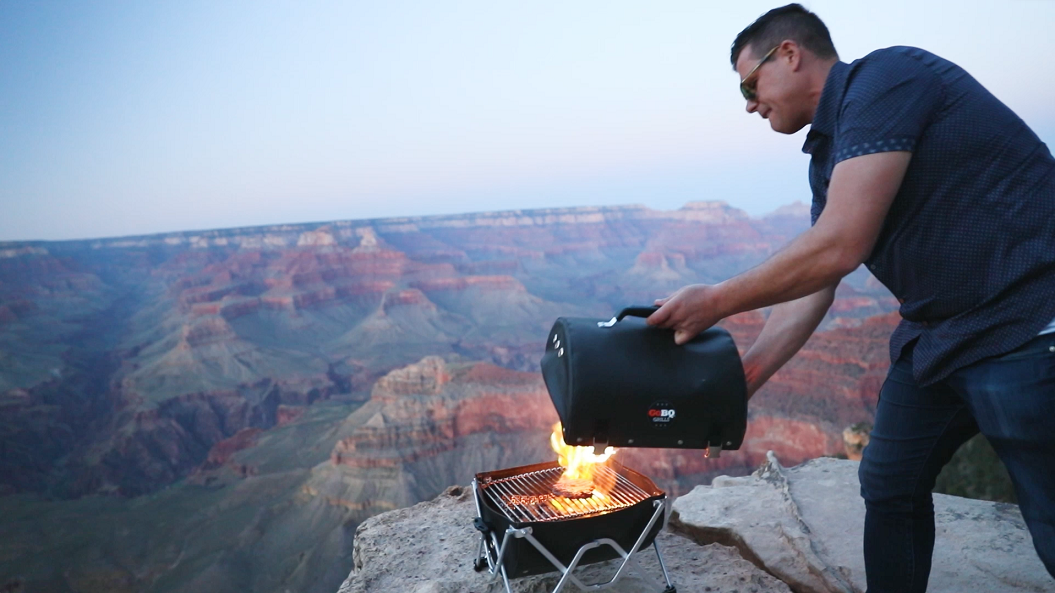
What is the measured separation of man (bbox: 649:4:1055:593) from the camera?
59.2 inches

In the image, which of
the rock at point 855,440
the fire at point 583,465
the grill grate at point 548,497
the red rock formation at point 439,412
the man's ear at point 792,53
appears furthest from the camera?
the red rock formation at point 439,412

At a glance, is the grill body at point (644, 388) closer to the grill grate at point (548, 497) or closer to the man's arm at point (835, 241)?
the man's arm at point (835, 241)

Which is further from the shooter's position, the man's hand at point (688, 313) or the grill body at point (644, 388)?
the grill body at point (644, 388)

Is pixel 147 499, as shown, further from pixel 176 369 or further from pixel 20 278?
pixel 20 278

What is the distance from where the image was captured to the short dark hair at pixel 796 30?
1755 mm

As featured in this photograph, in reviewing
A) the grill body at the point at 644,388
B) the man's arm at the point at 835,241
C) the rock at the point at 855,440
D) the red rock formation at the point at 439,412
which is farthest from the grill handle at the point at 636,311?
the red rock formation at the point at 439,412

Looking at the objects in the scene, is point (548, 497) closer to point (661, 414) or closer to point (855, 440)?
point (661, 414)

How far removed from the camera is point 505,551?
2.40m

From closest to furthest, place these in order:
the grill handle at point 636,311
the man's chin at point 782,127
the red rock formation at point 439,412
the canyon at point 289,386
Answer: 1. the man's chin at point 782,127
2. the grill handle at point 636,311
3. the canyon at point 289,386
4. the red rock formation at point 439,412

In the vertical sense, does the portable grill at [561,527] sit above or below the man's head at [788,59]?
below

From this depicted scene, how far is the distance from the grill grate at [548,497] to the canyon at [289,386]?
3.13 ft

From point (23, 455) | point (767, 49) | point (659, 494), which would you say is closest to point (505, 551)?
point (659, 494)

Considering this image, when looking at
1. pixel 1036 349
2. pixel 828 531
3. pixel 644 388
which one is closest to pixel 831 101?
pixel 1036 349

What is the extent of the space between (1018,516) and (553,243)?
4020 inches
